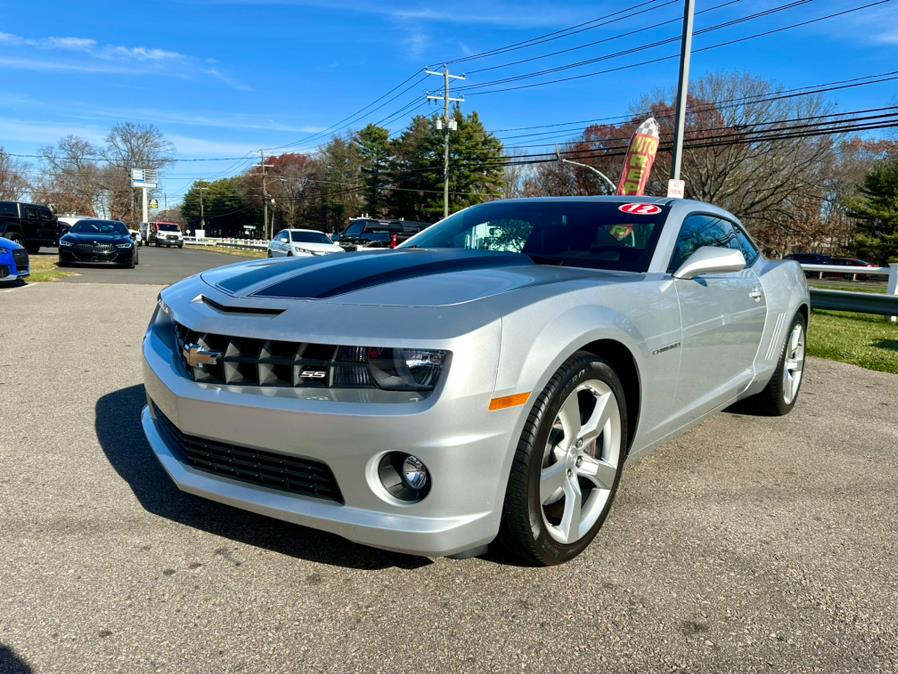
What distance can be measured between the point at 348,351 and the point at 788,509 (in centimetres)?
228

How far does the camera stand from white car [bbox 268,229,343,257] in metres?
20.1

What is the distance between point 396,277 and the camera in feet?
8.73

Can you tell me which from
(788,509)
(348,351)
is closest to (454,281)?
(348,351)

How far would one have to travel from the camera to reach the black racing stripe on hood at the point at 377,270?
2498 millimetres

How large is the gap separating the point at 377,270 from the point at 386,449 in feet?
3.28

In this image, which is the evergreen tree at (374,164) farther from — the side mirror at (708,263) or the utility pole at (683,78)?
the side mirror at (708,263)

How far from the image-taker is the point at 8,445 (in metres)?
3.54

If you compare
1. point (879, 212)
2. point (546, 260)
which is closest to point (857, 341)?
point (546, 260)

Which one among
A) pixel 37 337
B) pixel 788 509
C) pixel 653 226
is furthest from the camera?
pixel 37 337

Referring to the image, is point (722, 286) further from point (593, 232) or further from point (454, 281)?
point (454, 281)

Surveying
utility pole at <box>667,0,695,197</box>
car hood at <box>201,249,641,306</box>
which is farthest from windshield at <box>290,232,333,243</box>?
car hood at <box>201,249,641,306</box>

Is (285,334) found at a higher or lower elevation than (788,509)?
higher

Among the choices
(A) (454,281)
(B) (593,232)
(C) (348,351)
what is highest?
(B) (593,232)

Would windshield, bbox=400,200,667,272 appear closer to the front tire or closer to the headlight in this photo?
the front tire
